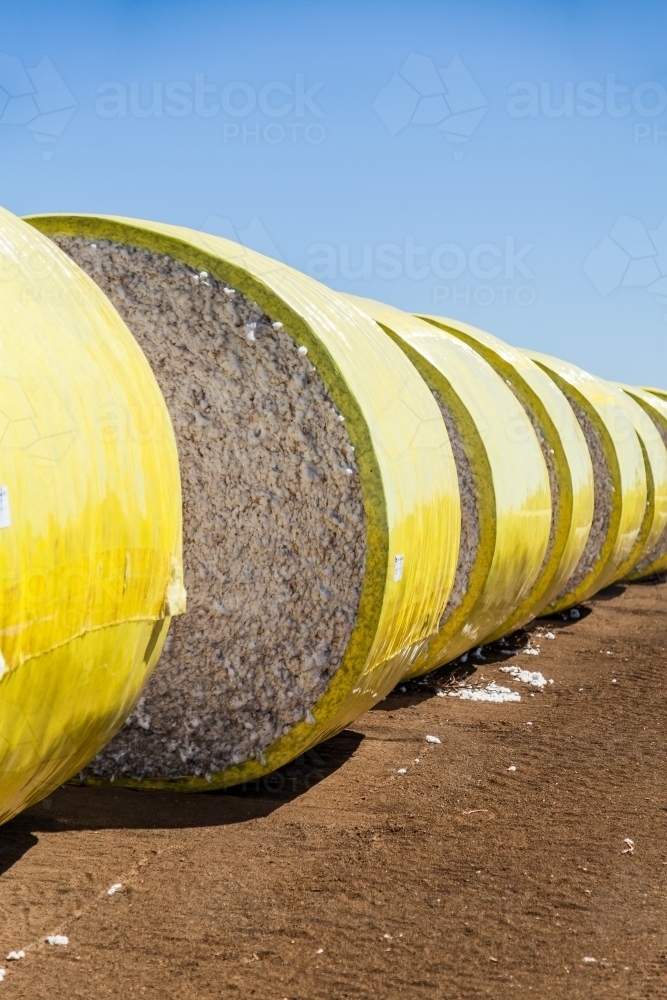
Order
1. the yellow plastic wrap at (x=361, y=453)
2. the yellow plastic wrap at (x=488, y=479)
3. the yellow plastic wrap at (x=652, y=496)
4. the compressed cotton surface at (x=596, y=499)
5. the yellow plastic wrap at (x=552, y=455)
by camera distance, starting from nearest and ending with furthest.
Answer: the yellow plastic wrap at (x=361, y=453)
the yellow plastic wrap at (x=488, y=479)
the yellow plastic wrap at (x=552, y=455)
the compressed cotton surface at (x=596, y=499)
the yellow plastic wrap at (x=652, y=496)

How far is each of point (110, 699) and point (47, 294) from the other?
51.8 inches

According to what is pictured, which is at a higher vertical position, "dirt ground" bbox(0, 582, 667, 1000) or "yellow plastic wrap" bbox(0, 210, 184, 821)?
"yellow plastic wrap" bbox(0, 210, 184, 821)

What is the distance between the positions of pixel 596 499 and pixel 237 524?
211 inches

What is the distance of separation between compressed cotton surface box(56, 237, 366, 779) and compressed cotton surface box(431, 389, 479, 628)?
1.80 meters

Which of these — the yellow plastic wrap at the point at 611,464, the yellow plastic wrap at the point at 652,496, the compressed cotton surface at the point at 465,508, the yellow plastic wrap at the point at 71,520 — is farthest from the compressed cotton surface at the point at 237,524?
the yellow plastic wrap at the point at 652,496

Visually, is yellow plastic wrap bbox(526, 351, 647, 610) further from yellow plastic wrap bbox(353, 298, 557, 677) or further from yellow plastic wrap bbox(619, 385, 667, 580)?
yellow plastic wrap bbox(353, 298, 557, 677)

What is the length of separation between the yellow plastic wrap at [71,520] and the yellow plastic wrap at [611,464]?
619 cm

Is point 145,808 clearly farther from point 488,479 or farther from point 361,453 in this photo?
point 488,479

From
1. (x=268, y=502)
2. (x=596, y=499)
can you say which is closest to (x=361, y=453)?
(x=268, y=502)

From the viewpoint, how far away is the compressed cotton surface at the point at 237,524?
430 centimetres

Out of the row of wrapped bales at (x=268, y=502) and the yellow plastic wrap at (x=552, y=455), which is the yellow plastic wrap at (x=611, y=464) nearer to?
the yellow plastic wrap at (x=552, y=455)

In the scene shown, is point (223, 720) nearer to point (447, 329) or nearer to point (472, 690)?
point (472, 690)

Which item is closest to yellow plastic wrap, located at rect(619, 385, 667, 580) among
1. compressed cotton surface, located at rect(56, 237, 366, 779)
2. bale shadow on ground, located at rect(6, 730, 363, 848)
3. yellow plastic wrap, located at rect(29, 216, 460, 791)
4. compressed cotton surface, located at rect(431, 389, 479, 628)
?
compressed cotton surface, located at rect(431, 389, 479, 628)

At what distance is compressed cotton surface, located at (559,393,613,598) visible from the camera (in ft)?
29.6
